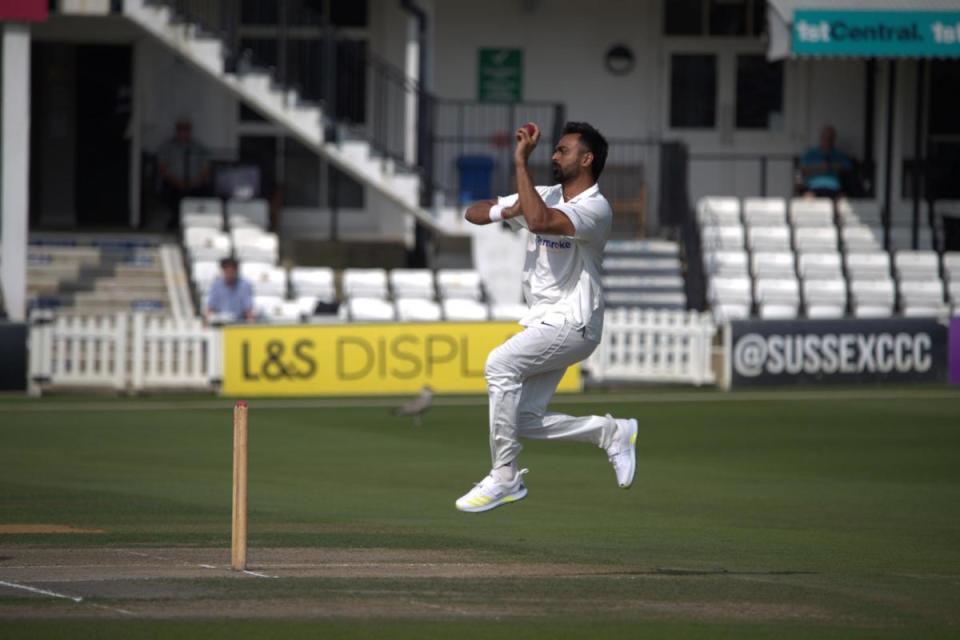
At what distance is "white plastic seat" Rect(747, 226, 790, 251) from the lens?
2706 cm

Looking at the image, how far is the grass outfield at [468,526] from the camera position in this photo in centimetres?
789

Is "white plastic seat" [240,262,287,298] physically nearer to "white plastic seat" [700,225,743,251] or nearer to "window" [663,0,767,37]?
"white plastic seat" [700,225,743,251]

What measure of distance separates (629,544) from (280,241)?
18.0m

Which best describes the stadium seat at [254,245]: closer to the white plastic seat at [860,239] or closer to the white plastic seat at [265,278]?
the white plastic seat at [265,278]

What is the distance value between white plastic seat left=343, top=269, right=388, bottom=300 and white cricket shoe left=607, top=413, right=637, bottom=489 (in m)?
15.1

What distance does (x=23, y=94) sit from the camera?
23828mm

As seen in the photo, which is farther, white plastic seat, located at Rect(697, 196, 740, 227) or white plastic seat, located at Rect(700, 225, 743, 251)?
white plastic seat, located at Rect(697, 196, 740, 227)

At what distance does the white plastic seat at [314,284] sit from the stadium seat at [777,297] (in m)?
6.33

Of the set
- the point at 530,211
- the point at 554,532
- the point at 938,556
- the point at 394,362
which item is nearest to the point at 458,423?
the point at 394,362

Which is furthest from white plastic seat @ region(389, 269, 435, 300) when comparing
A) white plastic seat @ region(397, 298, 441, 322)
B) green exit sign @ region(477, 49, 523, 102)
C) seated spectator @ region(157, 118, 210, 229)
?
green exit sign @ region(477, 49, 523, 102)

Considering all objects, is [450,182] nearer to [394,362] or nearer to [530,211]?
[394,362]

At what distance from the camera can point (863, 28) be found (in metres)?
26.0

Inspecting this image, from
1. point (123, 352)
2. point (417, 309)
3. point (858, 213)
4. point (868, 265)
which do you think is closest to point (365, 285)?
point (417, 309)

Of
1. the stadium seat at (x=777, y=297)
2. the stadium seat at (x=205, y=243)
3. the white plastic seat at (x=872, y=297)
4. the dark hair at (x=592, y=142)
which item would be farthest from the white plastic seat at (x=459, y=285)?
the dark hair at (x=592, y=142)
